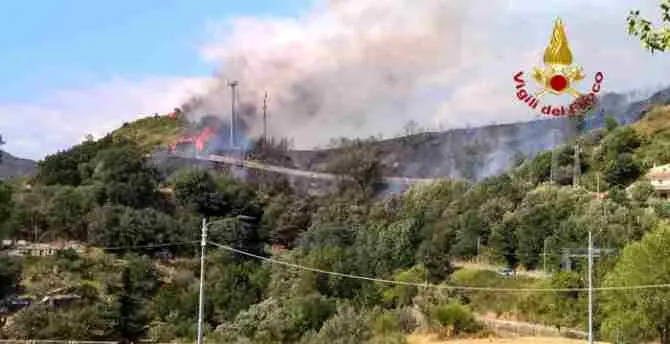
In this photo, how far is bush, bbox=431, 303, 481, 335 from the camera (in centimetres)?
3497

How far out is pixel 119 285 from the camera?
170ft

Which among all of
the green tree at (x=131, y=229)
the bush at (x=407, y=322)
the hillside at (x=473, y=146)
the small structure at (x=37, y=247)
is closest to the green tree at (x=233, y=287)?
the green tree at (x=131, y=229)

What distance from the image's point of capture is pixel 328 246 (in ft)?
183

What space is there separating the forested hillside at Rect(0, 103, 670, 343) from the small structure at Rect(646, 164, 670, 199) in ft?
3.39

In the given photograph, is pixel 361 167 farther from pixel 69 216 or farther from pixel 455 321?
pixel 455 321

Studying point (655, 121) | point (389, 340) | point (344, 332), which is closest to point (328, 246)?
point (344, 332)

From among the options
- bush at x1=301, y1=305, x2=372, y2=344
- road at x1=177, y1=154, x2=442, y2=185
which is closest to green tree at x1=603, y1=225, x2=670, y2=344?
bush at x1=301, y1=305, x2=372, y2=344

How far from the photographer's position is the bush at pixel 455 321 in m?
35.0

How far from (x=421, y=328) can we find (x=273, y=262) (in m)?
17.6

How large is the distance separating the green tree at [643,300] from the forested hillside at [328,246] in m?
0.06

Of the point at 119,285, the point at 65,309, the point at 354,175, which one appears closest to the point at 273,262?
the point at 119,285

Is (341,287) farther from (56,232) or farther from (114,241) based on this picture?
(56,232)

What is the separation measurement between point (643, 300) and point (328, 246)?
2976 centimetres

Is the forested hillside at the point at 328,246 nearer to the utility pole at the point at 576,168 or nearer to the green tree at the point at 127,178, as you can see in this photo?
the green tree at the point at 127,178
